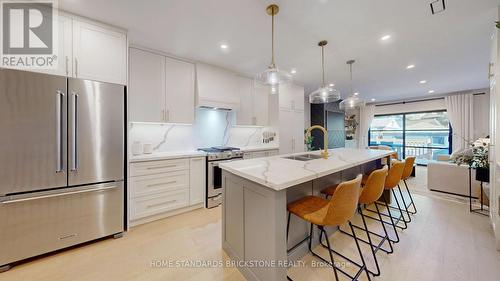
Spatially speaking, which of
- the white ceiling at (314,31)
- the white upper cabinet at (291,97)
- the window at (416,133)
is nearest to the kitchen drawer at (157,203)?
the white ceiling at (314,31)

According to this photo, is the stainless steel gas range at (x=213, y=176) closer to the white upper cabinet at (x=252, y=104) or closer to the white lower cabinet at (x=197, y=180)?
the white lower cabinet at (x=197, y=180)

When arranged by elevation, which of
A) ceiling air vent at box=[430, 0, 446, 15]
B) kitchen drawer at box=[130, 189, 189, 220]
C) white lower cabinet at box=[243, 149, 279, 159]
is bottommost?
kitchen drawer at box=[130, 189, 189, 220]

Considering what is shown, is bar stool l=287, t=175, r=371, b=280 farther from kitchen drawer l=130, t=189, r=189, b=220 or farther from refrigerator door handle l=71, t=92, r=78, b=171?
refrigerator door handle l=71, t=92, r=78, b=171

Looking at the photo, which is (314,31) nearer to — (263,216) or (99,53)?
(263,216)

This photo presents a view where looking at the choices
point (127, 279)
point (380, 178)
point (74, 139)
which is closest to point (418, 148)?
point (380, 178)

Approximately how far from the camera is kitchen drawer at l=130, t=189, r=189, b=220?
2484mm

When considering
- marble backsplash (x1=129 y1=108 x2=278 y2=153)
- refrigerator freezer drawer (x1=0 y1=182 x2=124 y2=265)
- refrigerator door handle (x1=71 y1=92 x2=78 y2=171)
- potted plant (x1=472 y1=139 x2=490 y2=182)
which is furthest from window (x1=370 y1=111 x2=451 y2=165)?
refrigerator door handle (x1=71 y1=92 x2=78 y2=171)

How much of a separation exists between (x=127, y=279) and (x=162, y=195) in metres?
1.18

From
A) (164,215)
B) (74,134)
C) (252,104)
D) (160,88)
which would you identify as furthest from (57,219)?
(252,104)

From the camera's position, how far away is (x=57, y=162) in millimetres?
1834

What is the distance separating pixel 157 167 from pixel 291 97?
332cm

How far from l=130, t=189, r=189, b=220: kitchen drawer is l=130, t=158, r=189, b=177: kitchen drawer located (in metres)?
0.34

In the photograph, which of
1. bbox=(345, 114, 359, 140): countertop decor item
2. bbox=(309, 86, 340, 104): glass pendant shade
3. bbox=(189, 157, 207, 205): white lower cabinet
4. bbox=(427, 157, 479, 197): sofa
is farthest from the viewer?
bbox=(345, 114, 359, 140): countertop decor item

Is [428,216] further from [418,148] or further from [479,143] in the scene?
[418,148]
